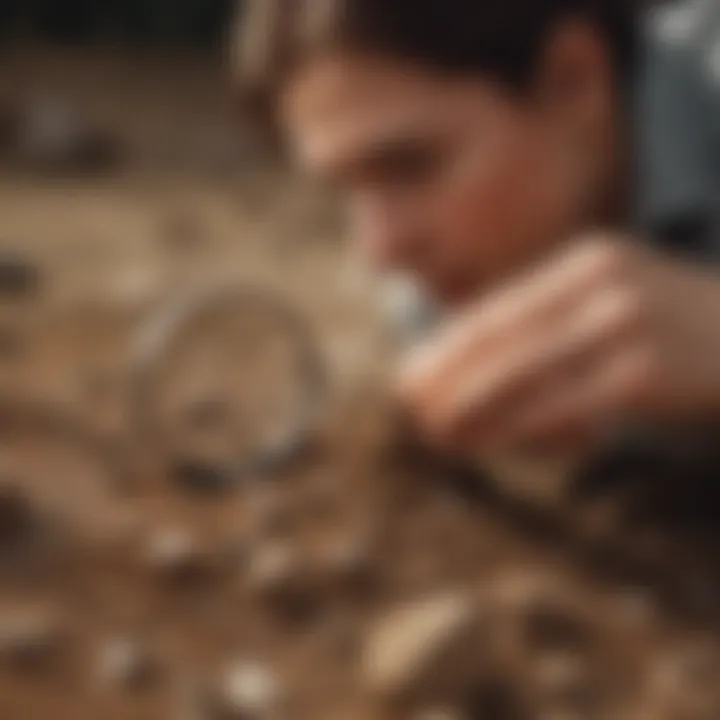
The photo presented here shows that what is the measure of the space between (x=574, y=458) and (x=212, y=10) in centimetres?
109

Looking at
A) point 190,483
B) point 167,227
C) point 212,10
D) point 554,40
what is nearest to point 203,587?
point 190,483

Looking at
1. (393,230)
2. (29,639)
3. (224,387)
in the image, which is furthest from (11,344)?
(29,639)

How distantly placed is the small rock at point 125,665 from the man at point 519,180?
0.55ft

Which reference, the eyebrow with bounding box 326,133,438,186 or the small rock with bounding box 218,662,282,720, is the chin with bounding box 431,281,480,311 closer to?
the eyebrow with bounding box 326,133,438,186

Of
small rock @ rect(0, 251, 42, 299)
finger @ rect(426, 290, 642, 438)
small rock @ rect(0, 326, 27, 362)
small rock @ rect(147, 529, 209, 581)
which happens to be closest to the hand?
finger @ rect(426, 290, 642, 438)

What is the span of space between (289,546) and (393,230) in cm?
21

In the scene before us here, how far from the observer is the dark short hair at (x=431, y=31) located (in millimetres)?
740

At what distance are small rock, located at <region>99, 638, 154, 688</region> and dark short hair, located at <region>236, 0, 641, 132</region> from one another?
1.11 ft

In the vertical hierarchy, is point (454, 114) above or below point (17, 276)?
below

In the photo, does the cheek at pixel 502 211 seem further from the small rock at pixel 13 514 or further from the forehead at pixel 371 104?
the small rock at pixel 13 514

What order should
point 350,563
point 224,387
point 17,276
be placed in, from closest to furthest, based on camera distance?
1. point 350,563
2. point 224,387
3. point 17,276

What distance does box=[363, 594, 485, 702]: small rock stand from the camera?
1.76 feet

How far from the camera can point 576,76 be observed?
783mm

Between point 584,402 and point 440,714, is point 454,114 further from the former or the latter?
point 440,714
